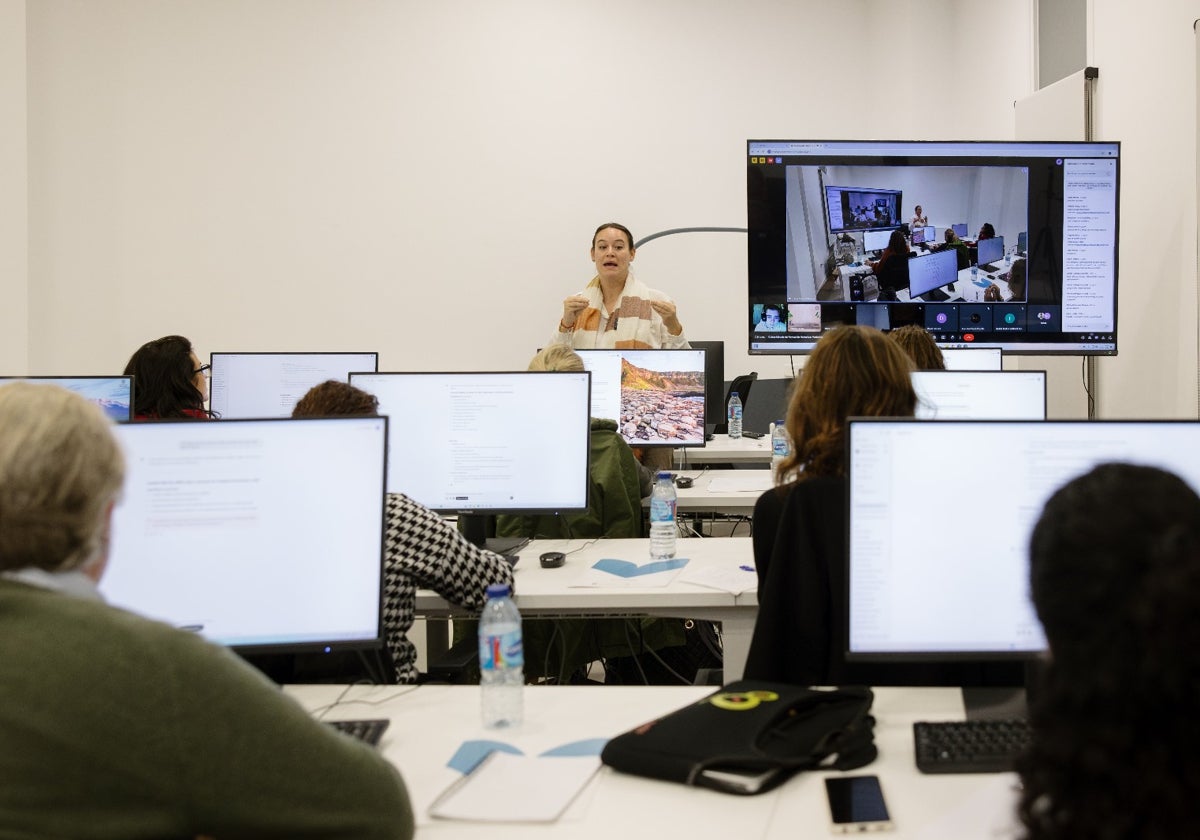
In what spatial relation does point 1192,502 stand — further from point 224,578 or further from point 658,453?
point 658,453

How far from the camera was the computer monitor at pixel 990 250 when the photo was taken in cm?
485

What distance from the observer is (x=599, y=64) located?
705 cm

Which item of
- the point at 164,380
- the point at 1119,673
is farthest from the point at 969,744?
the point at 164,380

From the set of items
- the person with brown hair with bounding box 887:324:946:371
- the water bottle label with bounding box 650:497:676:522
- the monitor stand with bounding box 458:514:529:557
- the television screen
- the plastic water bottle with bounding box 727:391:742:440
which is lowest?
the monitor stand with bounding box 458:514:529:557

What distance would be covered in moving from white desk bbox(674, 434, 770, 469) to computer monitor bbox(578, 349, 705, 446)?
0.47 meters

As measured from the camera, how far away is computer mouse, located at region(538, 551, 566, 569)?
2.92 metres

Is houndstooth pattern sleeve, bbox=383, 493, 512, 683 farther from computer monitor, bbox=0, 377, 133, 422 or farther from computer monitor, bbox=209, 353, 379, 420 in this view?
computer monitor, bbox=209, 353, 379, 420

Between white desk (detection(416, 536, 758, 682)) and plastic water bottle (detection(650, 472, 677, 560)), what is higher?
plastic water bottle (detection(650, 472, 677, 560))

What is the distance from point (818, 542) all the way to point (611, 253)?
3.70m

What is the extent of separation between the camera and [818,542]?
6.40 feet

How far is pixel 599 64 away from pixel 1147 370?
396cm

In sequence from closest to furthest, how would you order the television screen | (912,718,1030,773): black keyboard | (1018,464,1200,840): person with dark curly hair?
(1018,464,1200,840): person with dark curly hair, (912,718,1030,773): black keyboard, the television screen

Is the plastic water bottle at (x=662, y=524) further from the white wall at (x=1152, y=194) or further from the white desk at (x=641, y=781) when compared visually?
the white wall at (x=1152, y=194)

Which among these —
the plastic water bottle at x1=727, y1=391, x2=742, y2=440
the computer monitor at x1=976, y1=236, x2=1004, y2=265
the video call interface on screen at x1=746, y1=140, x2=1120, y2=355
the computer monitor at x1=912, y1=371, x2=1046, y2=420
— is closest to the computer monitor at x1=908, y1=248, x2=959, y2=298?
the video call interface on screen at x1=746, y1=140, x2=1120, y2=355
